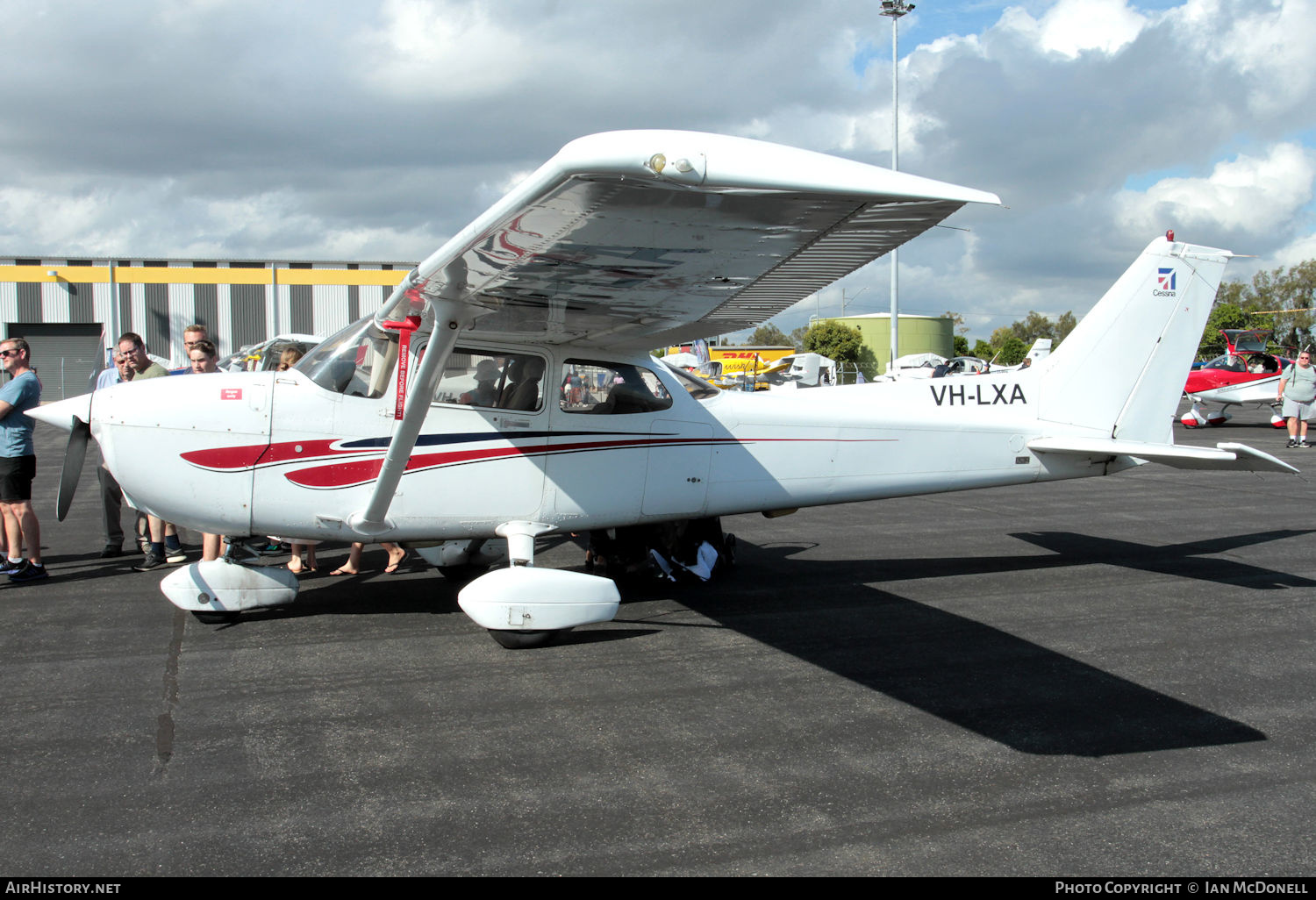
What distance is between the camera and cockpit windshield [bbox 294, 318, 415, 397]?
5.42 metres

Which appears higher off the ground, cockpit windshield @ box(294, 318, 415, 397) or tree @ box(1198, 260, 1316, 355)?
tree @ box(1198, 260, 1316, 355)

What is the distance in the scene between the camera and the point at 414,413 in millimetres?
4949

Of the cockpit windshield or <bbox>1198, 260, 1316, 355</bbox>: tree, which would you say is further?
<bbox>1198, 260, 1316, 355</bbox>: tree

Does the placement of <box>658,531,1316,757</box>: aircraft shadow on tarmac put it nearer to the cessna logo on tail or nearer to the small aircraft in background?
the cessna logo on tail

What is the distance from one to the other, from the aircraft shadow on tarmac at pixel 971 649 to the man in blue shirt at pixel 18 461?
4.91 meters

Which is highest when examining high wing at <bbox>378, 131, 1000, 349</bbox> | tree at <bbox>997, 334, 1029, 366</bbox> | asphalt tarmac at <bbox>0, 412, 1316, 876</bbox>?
tree at <bbox>997, 334, 1029, 366</bbox>

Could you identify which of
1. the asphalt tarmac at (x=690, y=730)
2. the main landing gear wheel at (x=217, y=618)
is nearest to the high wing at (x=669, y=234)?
the asphalt tarmac at (x=690, y=730)

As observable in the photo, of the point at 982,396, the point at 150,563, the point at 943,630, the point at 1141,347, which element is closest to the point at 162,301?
the point at 150,563

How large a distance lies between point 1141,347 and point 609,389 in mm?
4430

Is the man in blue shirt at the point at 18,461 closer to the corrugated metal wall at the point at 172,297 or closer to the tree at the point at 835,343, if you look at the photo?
the corrugated metal wall at the point at 172,297

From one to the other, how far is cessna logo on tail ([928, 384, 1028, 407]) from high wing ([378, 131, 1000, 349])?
2.33 m

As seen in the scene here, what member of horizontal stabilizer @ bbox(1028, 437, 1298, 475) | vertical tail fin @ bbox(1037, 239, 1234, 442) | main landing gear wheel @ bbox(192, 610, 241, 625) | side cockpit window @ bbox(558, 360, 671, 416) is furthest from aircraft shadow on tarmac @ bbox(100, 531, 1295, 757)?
side cockpit window @ bbox(558, 360, 671, 416)

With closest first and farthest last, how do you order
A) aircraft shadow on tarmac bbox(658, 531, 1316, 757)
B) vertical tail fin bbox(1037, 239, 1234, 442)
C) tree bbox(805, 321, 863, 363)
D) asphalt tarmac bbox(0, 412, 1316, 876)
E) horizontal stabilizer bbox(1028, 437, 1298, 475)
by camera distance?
asphalt tarmac bbox(0, 412, 1316, 876)
aircraft shadow on tarmac bbox(658, 531, 1316, 757)
horizontal stabilizer bbox(1028, 437, 1298, 475)
vertical tail fin bbox(1037, 239, 1234, 442)
tree bbox(805, 321, 863, 363)

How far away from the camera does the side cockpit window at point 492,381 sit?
18.4 ft
